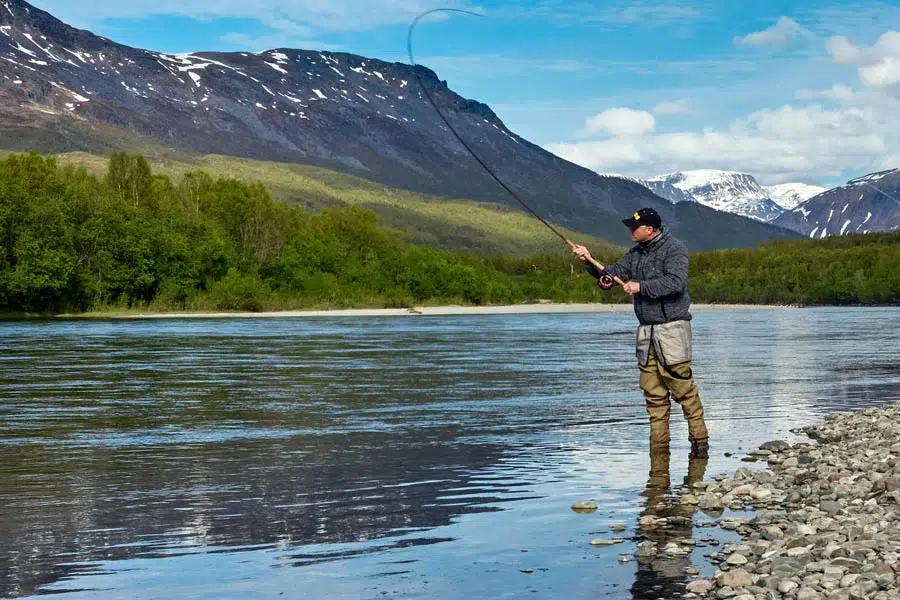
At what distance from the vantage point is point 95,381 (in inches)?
1082

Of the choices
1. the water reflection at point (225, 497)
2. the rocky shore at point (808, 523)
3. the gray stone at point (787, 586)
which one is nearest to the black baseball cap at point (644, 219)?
the rocky shore at point (808, 523)

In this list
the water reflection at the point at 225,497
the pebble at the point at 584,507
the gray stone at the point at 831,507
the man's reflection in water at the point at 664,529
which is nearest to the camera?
the man's reflection in water at the point at 664,529

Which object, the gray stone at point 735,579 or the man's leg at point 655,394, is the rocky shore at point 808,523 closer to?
the gray stone at point 735,579

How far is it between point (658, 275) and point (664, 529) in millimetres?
3702

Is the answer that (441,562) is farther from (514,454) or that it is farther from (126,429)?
(126,429)

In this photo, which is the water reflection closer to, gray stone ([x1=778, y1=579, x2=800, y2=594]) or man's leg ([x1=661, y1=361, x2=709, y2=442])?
man's leg ([x1=661, y1=361, x2=709, y2=442])

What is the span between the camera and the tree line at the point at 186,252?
9081cm

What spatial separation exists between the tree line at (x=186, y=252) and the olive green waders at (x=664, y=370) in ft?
261

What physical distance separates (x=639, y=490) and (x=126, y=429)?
9.07 m

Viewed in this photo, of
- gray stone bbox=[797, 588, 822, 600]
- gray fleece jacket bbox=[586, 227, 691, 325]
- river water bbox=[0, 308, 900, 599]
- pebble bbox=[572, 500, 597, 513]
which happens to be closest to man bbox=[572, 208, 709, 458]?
gray fleece jacket bbox=[586, 227, 691, 325]

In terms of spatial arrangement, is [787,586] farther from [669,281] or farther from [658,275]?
[658,275]

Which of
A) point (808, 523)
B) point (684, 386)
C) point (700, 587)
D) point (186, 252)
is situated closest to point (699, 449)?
point (684, 386)

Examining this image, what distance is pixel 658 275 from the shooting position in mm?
12609

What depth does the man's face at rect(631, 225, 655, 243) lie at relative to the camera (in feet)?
41.5
